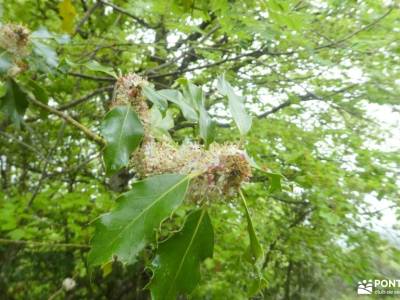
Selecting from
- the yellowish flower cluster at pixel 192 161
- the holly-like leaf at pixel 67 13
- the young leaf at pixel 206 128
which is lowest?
the yellowish flower cluster at pixel 192 161

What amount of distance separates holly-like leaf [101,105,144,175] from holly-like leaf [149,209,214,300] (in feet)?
0.79

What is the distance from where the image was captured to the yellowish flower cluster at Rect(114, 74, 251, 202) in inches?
35.5

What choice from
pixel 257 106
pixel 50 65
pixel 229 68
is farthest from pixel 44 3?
pixel 50 65

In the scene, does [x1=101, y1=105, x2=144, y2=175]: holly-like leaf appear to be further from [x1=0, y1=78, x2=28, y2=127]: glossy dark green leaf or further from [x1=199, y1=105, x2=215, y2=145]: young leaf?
[x1=0, y1=78, x2=28, y2=127]: glossy dark green leaf

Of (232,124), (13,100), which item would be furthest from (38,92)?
(232,124)

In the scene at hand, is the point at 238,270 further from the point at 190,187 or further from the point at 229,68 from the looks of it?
the point at 190,187

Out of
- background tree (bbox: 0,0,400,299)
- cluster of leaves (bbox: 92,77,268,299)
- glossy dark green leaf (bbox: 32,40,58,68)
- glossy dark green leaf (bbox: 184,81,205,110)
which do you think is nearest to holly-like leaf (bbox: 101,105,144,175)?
cluster of leaves (bbox: 92,77,268,299)

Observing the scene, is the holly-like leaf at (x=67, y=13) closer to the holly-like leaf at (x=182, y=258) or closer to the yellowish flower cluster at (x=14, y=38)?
the yellowish flower cluster at (x=14, y=38)

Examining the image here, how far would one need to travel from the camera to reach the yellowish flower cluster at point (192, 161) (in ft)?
2.96

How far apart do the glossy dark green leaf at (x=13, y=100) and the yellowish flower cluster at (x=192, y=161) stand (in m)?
0.82

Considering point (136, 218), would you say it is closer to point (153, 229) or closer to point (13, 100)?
point (153, 229)

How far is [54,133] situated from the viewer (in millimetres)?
4402

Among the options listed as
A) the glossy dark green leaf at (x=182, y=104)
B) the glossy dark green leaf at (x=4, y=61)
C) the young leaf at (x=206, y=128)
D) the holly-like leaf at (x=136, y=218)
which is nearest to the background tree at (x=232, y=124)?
the glossy dark green leaf at (x=4, y=61)

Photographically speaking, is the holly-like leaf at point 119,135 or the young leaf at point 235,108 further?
the young leaf at point 235,108
